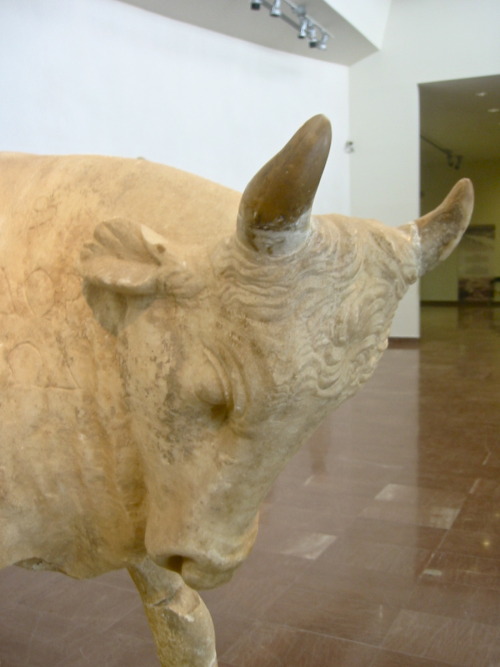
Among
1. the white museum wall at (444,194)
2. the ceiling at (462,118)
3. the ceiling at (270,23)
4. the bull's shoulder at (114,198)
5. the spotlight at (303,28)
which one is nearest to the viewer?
the bull's shoulder at (114,198)

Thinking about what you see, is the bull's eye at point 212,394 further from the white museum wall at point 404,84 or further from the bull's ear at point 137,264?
the white museum wall at point 404,84

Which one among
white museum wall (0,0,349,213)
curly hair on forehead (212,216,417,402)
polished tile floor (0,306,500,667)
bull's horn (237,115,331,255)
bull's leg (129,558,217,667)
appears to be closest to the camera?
bull's horn (237,115,331,255)

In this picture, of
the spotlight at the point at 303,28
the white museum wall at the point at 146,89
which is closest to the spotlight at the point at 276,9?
the spotlight at the point at 303,28

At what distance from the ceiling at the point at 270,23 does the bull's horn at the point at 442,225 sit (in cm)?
572

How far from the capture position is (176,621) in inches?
70.5

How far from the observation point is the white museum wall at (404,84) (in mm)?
9008

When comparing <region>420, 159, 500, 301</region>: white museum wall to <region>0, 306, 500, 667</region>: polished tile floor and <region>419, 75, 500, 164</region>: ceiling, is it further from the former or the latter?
<region>0, 306, 500, 667</region>: polished tile floor

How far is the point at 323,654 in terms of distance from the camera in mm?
2457

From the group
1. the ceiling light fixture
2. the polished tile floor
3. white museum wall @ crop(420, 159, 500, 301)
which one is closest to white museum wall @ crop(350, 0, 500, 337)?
the ceiling light fixture

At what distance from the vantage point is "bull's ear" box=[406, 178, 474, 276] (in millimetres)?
1255

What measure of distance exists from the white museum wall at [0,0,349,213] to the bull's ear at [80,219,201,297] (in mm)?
4200

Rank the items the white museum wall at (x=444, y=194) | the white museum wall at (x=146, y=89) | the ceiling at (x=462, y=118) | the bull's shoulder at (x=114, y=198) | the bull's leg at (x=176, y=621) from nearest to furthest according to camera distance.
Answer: the bull's shoulder at (x=114, y=198)
the bull's leg at (x=176, y=621)
the white museum wall at (x=146, y=89)
the ceiling at (x=462, y=118)
the white museum wall at (x=444, y=194)

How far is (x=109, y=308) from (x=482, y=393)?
18.1ft

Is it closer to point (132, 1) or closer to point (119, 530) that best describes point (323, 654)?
point (119, 530)
